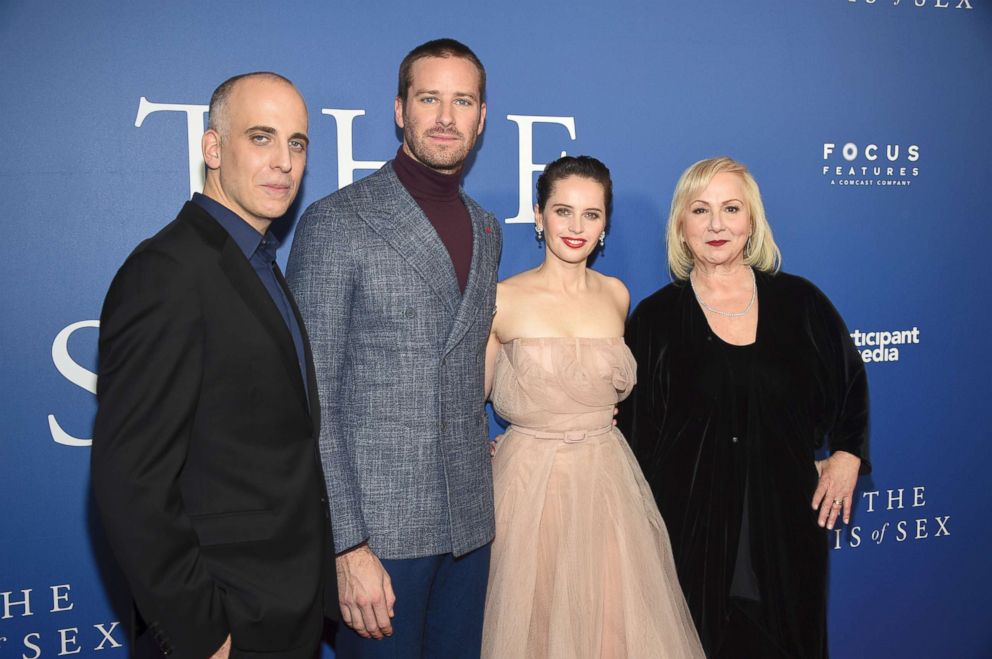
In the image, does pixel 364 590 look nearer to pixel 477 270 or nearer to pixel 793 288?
pixel 477 270

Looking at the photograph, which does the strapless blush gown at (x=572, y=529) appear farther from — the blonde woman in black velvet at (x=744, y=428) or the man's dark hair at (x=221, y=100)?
the man's dark hair at (x=221, y=100)

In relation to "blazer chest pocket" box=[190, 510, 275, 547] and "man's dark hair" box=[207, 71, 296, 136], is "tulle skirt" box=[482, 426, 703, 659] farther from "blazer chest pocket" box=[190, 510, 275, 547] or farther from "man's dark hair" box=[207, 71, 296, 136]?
"man's dark hair" box=[207, 71, 296, 136]

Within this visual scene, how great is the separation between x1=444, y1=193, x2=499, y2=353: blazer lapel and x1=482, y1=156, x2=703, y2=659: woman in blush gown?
267 mm

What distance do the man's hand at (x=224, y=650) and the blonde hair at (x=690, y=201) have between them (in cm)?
177

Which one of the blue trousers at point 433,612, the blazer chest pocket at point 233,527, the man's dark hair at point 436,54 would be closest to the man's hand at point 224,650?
the blazer chest pocket at point 233,527

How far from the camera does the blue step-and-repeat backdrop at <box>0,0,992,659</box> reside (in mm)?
2225

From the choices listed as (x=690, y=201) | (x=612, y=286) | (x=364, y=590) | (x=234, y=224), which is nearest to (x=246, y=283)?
(x=234, y=224)

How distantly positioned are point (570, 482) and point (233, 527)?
106cm

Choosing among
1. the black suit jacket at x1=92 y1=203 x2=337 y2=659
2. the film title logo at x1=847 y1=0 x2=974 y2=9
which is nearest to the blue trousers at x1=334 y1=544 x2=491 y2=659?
the black suit jacket at x1=92 y1=203 x2=337 y2=659

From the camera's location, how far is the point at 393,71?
Result: 98.3 inches

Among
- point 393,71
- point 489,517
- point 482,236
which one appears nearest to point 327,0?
point 393,71

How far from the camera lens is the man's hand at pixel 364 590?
176cm

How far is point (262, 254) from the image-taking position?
1.61m

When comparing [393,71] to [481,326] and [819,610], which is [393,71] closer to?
[481,326]
